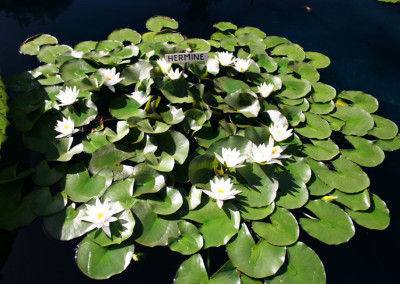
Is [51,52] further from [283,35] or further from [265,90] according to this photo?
[283,35]

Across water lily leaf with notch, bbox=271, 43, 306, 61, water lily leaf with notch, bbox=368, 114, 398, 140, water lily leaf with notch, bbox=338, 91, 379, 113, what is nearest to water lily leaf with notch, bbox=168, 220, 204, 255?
water lily leaf with notch, bbox=368, 114, 398, 140

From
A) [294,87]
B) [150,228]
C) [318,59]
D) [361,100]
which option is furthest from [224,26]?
[150,228]

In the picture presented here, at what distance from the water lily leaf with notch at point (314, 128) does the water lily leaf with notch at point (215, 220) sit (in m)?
1.12

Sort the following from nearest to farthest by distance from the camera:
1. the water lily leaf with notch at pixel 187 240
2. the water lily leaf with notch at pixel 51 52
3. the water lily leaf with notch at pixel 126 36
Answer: the water lily leaf with notch at pixel 187 240
the water lily leaf with notch at pixel 51 52
the water lily leaf with notch at pixel 126 36

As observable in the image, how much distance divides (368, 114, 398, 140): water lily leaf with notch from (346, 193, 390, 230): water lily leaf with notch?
790 millimetres

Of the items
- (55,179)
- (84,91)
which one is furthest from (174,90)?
(55,179)

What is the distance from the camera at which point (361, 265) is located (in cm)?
199

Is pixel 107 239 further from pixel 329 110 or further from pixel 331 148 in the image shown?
pixel 329 110

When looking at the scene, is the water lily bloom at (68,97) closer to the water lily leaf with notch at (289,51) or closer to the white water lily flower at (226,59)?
the white water lily flower at (226,59)

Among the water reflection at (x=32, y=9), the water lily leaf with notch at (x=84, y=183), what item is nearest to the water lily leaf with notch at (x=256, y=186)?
the water lily leaf with notch at (x=84, y=183)

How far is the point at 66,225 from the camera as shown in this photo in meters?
1.78

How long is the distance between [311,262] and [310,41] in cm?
314

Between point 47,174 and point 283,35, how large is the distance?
11.3ft

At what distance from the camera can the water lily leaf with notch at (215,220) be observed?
1766 millimetres
